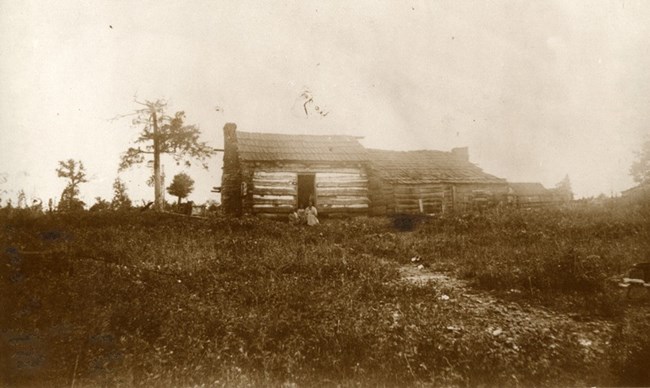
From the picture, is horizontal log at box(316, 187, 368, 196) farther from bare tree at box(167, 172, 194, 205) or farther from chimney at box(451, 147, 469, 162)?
bare tree at box(167, 172, 194, 205)

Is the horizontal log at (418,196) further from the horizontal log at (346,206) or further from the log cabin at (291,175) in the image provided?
the horizontal log at (346,206)

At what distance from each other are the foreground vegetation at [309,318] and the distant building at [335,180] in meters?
9.95

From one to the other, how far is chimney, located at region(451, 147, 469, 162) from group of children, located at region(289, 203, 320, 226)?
17026mm

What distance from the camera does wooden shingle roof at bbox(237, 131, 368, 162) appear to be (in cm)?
1912

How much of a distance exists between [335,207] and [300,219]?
260 cm

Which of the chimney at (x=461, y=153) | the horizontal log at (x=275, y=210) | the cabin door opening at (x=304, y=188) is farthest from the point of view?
the chimney at (x=461, y=153)

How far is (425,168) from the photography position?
26.4 metres

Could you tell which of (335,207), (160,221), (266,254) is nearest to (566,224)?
(266,254)

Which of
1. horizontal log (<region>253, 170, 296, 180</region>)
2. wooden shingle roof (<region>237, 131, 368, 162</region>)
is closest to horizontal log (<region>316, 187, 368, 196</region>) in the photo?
wooden shingle roof (<region>237, 131, 368, 162</region>)

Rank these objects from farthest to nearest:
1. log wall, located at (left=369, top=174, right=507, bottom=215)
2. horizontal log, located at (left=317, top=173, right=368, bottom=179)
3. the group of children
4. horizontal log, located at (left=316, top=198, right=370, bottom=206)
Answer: log wall, located at (left=369, top=174, right=507, bottom=215)
horizontal log, located at (left=317, top=173, right=368, bottom=179)
horizontal log, located at (left=316, top=198, right=370, bottom=206)
the group of children

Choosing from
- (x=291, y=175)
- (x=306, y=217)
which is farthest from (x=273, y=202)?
(x=306, y=217)

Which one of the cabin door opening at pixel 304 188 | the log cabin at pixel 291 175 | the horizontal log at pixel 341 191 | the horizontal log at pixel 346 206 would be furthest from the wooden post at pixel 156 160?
the horizontal log at pixel 346 206

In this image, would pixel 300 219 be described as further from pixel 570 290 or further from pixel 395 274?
pixel 570 290

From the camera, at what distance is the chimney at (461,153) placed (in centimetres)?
3005
